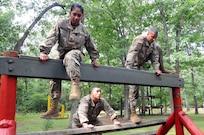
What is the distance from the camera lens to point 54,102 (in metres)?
2.58

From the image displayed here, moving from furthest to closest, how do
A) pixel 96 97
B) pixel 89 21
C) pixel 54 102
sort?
pixel 89 21 → pixel 96 97 → pixel 54 102

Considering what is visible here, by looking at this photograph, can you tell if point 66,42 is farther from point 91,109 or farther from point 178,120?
point 178,120

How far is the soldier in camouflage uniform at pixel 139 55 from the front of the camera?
10.8 feet

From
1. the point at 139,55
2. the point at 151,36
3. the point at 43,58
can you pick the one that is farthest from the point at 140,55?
the point at 43,58

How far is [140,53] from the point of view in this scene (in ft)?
11.4

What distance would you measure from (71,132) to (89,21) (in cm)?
1122

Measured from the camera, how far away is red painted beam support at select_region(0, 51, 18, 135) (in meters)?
1.70

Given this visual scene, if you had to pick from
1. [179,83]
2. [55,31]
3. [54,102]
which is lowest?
[54,102]

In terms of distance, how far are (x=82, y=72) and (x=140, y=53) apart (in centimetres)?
144

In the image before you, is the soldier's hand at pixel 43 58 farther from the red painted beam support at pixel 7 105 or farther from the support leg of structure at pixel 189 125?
the support leg of structure at pixel 189 125

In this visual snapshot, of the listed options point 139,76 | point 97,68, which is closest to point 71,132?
point 97,68

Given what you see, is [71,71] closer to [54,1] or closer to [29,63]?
[29,63]

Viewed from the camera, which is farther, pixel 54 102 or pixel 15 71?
pixel 54 102

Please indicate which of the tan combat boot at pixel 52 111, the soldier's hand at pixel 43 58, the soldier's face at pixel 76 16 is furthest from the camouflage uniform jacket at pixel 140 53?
the soldier's hand at pixel 43 58
